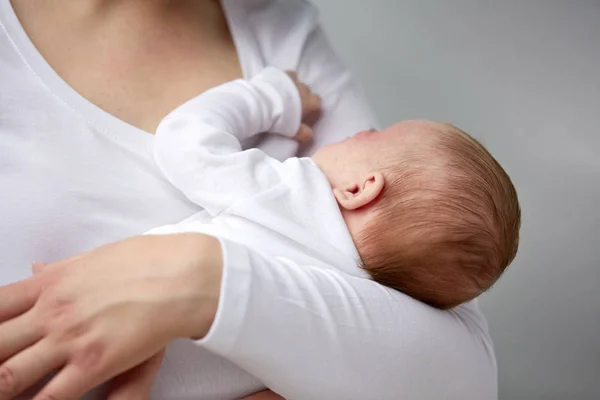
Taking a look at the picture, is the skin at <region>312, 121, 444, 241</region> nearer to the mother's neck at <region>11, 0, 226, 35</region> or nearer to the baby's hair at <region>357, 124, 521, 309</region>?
the baby's hair at <region>357, 124, 521, 309</region>

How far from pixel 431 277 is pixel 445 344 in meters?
0.08

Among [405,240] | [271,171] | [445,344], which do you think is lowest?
[445,344]

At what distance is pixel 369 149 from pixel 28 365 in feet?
1.57

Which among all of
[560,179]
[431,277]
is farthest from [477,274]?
[560,179]

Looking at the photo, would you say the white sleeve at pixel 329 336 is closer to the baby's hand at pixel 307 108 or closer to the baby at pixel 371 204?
the baby at pixel 371 204

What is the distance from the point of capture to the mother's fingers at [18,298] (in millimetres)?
650

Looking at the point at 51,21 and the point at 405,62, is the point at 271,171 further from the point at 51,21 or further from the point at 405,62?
the point at 405,62

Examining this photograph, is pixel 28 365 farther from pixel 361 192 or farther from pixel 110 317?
pixel 361 192

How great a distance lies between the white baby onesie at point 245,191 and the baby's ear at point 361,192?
2 centimetres

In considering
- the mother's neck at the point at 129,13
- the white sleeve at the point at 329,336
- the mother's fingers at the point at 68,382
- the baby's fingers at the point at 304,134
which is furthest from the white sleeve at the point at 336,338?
the mother's neck at the point at 129,13

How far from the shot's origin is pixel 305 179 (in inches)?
34.4

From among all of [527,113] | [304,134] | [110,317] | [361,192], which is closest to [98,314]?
[110,317]

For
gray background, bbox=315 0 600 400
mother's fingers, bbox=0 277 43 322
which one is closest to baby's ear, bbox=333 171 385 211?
mother's fingers, bbox=0 277 43 322

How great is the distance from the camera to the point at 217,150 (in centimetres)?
86
